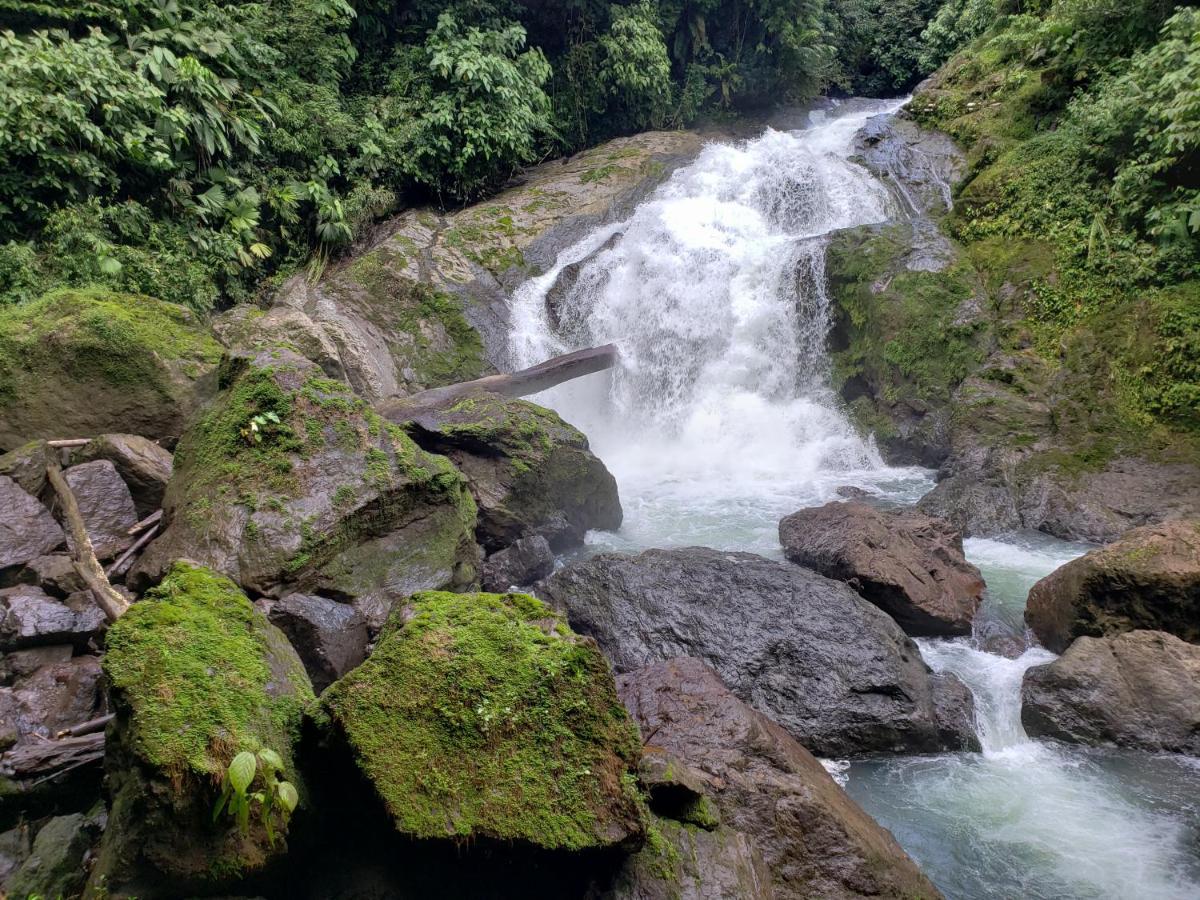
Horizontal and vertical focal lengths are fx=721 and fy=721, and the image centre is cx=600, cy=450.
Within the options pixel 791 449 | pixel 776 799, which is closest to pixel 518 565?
pixel 776 799

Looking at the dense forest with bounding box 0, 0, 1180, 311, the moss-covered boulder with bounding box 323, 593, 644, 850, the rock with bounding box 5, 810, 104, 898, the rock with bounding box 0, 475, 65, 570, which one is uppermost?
the dense forest with bounding box 0, 0, 1180, 311

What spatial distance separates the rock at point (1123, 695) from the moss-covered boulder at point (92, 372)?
26.8 feet

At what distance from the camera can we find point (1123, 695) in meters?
5.22

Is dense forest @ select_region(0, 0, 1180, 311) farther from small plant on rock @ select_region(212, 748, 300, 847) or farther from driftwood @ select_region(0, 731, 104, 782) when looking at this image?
small plant on rock @ select_region(212, 748, 300, 847)

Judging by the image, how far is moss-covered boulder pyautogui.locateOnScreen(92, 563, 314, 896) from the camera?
2.89 meters

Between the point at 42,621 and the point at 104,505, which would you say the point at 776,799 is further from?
the point at 104,505

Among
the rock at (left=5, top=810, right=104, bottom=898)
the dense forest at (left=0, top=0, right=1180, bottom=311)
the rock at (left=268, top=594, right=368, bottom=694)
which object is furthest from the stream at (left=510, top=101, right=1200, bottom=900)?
the rock at (left=5, top=810, right=104, bottom=898)

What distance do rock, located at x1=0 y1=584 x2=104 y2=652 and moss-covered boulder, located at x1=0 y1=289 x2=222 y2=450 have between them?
260 centimetres

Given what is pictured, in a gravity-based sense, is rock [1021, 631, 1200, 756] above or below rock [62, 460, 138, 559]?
below

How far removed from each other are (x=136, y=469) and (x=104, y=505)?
1.53ft

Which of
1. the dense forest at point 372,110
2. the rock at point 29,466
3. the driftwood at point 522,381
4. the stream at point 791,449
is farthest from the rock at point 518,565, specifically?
the dense forest at point 372,110

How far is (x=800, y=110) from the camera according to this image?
20406 mm

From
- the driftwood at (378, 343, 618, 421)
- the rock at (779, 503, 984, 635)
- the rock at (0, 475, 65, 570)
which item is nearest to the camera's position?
the rock at (0, 475, 65, 570)

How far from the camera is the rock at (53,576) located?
17.0 feet
